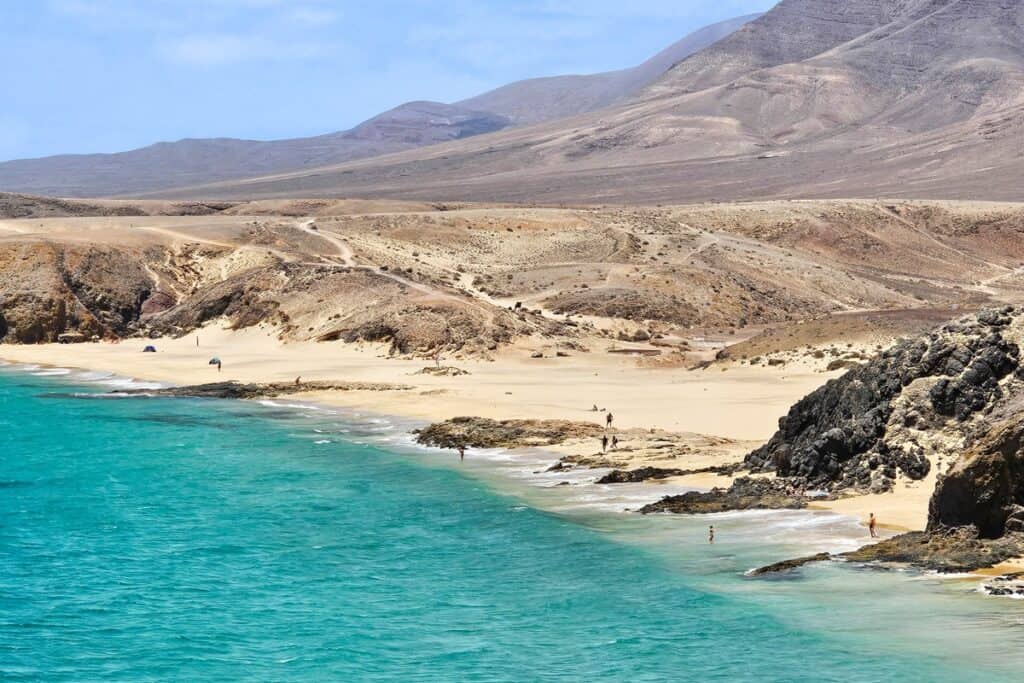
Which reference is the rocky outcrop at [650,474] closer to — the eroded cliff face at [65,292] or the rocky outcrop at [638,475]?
the rocky outcrop at [638,475]

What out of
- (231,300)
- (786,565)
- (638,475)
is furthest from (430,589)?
(231,300)

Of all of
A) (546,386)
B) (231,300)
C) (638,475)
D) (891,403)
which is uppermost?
(231,300)

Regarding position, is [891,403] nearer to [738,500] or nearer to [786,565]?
[738,500]

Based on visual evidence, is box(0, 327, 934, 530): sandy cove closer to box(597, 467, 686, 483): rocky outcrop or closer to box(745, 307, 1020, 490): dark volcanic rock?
box(597, 467, 686, 483): rocky outcrop

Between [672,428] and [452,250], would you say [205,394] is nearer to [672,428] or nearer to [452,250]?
[672,428]

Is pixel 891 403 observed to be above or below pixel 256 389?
above

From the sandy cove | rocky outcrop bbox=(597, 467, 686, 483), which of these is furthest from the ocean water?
the sandy cove

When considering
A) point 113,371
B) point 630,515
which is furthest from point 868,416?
point 113,371
